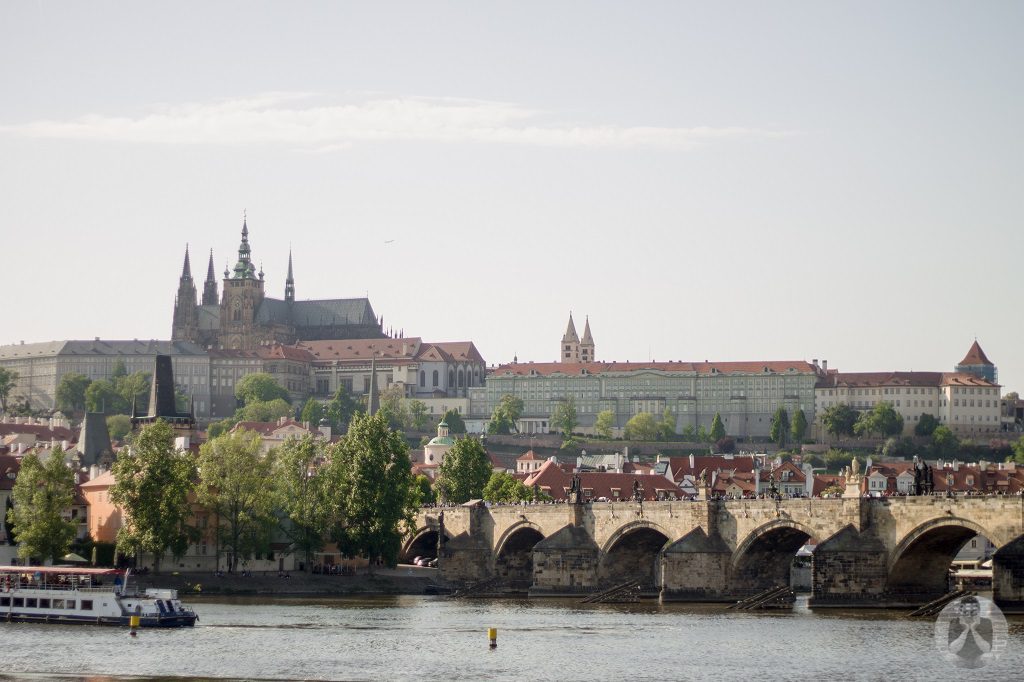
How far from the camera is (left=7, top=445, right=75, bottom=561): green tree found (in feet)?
328

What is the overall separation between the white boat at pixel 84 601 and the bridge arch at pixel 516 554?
1115 inches

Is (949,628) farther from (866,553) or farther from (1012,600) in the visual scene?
(866,553)

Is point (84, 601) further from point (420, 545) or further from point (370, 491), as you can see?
point (420, 545)

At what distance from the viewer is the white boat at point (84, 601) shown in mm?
81225

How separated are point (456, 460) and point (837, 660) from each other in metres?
72.7

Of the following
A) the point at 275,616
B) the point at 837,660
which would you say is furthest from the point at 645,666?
the point at 275,616

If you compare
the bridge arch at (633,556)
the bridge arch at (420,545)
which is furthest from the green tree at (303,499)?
the bridge arch at (633,556)

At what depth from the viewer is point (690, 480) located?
169625mm

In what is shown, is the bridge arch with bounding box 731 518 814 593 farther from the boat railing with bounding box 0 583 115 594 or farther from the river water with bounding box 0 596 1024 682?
the boat railing with bounding box 0 583 115 594

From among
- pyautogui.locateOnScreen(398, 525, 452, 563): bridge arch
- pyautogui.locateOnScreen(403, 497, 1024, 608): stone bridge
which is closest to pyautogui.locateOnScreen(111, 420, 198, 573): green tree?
pyautogui.locateOnScreen(403, 497, 1024, 608): stone bridge

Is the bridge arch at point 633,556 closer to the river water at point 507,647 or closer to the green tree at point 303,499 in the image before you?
the river water at point 507,647

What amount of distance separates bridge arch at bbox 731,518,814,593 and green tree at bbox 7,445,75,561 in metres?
33.2

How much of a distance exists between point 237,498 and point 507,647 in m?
34.5

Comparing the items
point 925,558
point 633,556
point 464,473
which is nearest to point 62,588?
point 633,556
